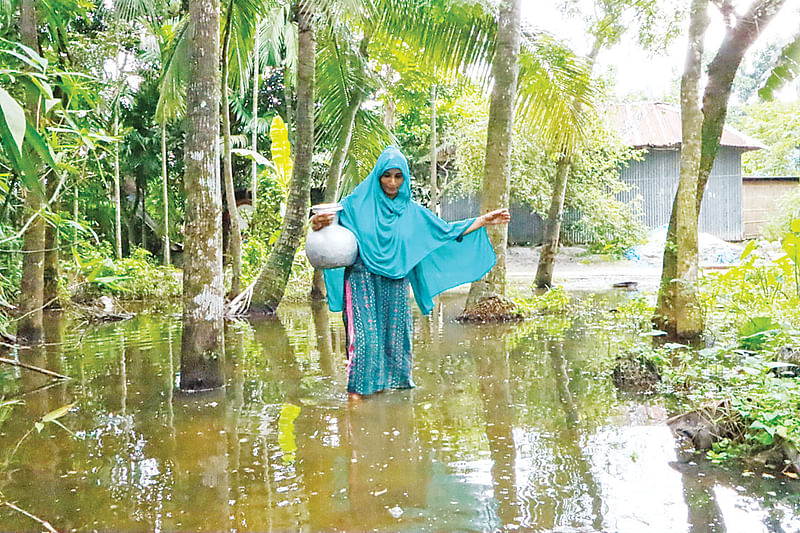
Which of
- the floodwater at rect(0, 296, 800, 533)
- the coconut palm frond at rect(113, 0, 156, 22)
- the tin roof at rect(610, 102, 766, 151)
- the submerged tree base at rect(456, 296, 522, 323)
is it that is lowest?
the floodwater at rect(0, 296, 800, 533)

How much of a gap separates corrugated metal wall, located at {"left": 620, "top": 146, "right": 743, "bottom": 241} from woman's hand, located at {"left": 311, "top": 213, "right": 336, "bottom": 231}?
811 inches

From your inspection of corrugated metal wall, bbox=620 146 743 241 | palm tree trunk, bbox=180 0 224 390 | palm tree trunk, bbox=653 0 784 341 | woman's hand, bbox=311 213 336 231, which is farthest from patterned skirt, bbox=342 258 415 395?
corrugated metal wall, bbox=620 146 743 241

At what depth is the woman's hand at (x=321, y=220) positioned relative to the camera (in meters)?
5.30

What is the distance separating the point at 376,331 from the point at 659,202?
21.5 meters

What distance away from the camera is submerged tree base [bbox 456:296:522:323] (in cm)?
979

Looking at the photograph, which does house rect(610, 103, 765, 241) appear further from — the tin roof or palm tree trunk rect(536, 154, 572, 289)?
palm tree trunk rect(536, 154, 572, 289)

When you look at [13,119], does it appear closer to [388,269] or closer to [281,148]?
[388,269]

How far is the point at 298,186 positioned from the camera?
10.8m

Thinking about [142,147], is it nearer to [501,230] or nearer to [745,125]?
[501,230]

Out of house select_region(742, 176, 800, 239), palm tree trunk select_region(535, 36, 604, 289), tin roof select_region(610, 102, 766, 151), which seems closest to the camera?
palm tree trunk select_region(535, 36, 604, 289)

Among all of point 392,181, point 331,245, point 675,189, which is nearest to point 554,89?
point 392,181

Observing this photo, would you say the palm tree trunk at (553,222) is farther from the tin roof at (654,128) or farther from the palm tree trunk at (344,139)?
the tin roof at (654,128)

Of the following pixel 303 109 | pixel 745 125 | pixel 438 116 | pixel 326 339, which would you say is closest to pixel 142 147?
pixel 438 116

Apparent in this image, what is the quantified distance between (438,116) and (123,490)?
1873 centimetres
